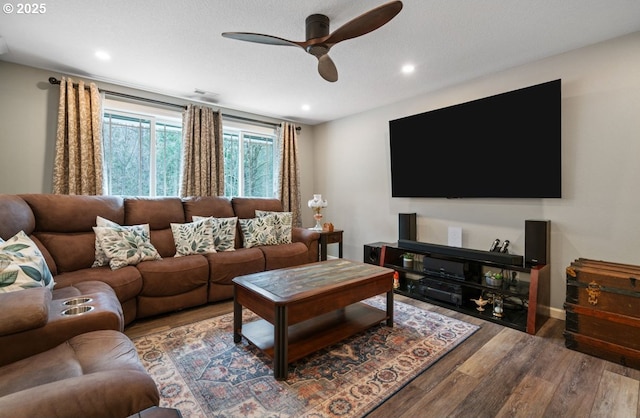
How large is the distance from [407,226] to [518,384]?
2141 mm

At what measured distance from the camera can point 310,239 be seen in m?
3.93

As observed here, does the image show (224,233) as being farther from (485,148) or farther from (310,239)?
(485,148)

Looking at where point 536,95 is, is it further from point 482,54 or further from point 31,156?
point 31,156

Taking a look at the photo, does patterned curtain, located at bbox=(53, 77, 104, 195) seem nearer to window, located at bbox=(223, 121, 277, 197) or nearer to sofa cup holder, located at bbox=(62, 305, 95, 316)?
window, located at bbox=(223, 121, 277, 197)

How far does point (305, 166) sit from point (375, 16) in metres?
3.68

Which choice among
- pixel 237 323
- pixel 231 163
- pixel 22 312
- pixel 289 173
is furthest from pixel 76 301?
pixel 289 173

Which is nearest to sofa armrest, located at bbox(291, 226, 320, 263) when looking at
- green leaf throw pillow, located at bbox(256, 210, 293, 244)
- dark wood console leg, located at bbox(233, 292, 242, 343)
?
green leaf throw pillow, located at bbox(256, 210, 293, 244)

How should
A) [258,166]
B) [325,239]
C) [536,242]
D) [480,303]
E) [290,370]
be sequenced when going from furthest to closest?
1. [258,166]
2. [325,239]
3. [480,303]
4. [536,242]
5. [290,370]

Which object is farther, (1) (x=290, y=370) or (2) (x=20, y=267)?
(1) (x=290, y=370)

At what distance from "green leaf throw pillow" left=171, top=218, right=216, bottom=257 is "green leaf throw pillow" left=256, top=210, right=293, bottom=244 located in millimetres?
839

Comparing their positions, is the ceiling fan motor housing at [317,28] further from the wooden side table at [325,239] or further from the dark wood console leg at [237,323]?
the wooden side table at [325,239]

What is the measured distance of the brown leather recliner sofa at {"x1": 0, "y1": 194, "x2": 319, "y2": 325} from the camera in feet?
7.88

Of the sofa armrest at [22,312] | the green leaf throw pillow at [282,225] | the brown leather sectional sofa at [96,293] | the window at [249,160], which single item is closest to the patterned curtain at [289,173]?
the window at [249,160]

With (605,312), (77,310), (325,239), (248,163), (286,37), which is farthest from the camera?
(248,163)
